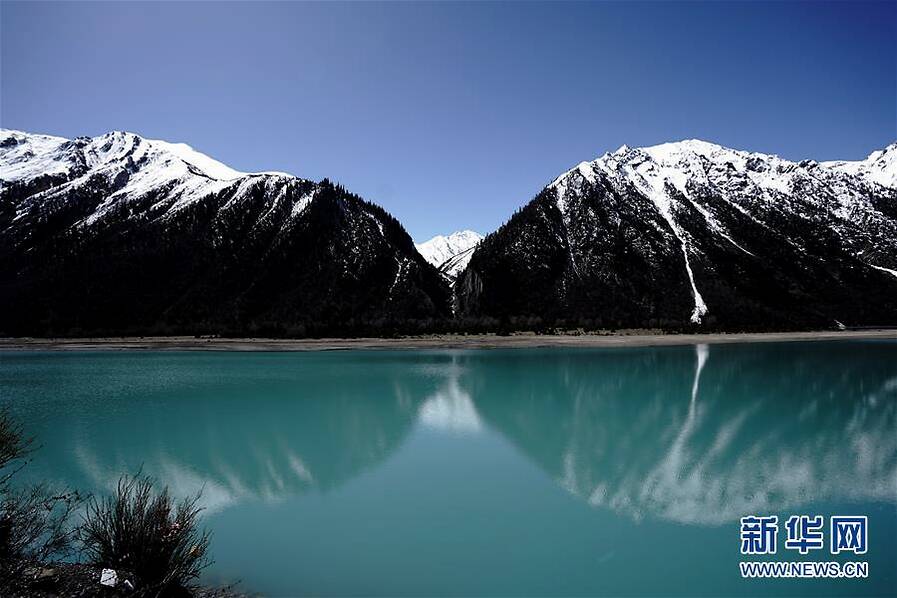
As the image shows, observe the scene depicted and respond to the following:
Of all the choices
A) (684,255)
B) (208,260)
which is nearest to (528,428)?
(684,255)

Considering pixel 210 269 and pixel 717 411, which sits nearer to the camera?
pixel 717 411

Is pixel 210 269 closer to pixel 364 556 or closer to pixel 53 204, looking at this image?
pixel 53 204

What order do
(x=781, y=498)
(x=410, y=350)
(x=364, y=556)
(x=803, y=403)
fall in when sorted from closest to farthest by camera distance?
(x=364, y=556) < (x=781, y=498) < (x=803, y=403) < (x=410, y=350)

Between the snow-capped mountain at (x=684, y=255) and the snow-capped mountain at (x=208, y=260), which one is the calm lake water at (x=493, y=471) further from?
the snow-capped mountain at (x=684, y=255)

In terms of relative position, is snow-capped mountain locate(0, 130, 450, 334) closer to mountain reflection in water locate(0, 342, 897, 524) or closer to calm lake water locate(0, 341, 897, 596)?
mountain reflection in water locate(0, 342, 897, 524)

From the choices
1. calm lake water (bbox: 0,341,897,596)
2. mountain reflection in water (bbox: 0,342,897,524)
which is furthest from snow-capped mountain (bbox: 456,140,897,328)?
calm lake water (bbox: 0,341,897,596)

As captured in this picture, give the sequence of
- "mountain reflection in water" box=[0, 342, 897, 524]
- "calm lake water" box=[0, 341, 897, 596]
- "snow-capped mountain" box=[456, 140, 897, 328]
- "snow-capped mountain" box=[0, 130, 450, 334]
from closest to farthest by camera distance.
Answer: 1. "calm lake water" box=[0, 341, 897, 596]
2. "mountain reflection in water" box=[0, 342, 897, 524]
3. "snow-capped mountain" box=[0, 130, 450, 334]
4. "snow-capped mountain" box=[456, 140, 897, 328]

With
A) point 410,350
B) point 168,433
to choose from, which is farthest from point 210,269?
point 168,433
